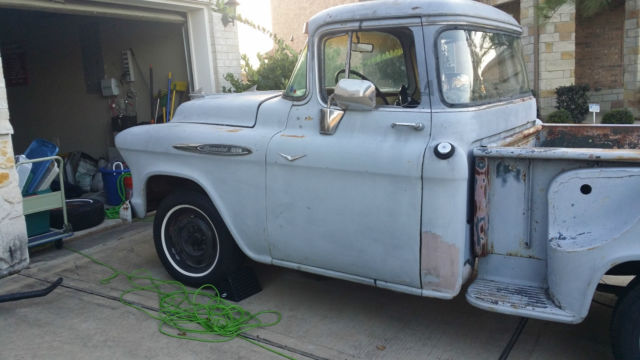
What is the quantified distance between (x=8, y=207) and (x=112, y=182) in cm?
259

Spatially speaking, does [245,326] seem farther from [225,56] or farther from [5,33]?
[5,33]

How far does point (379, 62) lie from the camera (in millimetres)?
3656

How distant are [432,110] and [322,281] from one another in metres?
2.05

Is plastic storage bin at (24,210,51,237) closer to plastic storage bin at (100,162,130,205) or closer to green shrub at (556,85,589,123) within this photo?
plastic storage bin at (100,162,130,205)

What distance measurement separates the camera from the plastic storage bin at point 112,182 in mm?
7445

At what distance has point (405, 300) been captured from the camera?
13.9 ft

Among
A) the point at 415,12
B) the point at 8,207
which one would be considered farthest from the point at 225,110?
the point at 8,207

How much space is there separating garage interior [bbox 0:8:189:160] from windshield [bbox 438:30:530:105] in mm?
6007

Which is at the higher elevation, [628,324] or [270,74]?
[270,74]

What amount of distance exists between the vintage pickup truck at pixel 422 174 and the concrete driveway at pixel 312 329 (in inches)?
16.9

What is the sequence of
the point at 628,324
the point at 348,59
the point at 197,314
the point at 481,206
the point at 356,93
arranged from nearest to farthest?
the point at 628,324 < the point at 481,206 < the point at 356,93 < the point at 348,59 < the point at 197,314

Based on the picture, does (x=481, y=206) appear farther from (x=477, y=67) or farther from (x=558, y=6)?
(x=558, y=6)

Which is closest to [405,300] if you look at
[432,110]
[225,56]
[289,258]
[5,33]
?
[289,258]

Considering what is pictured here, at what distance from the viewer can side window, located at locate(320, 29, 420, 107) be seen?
358cm
